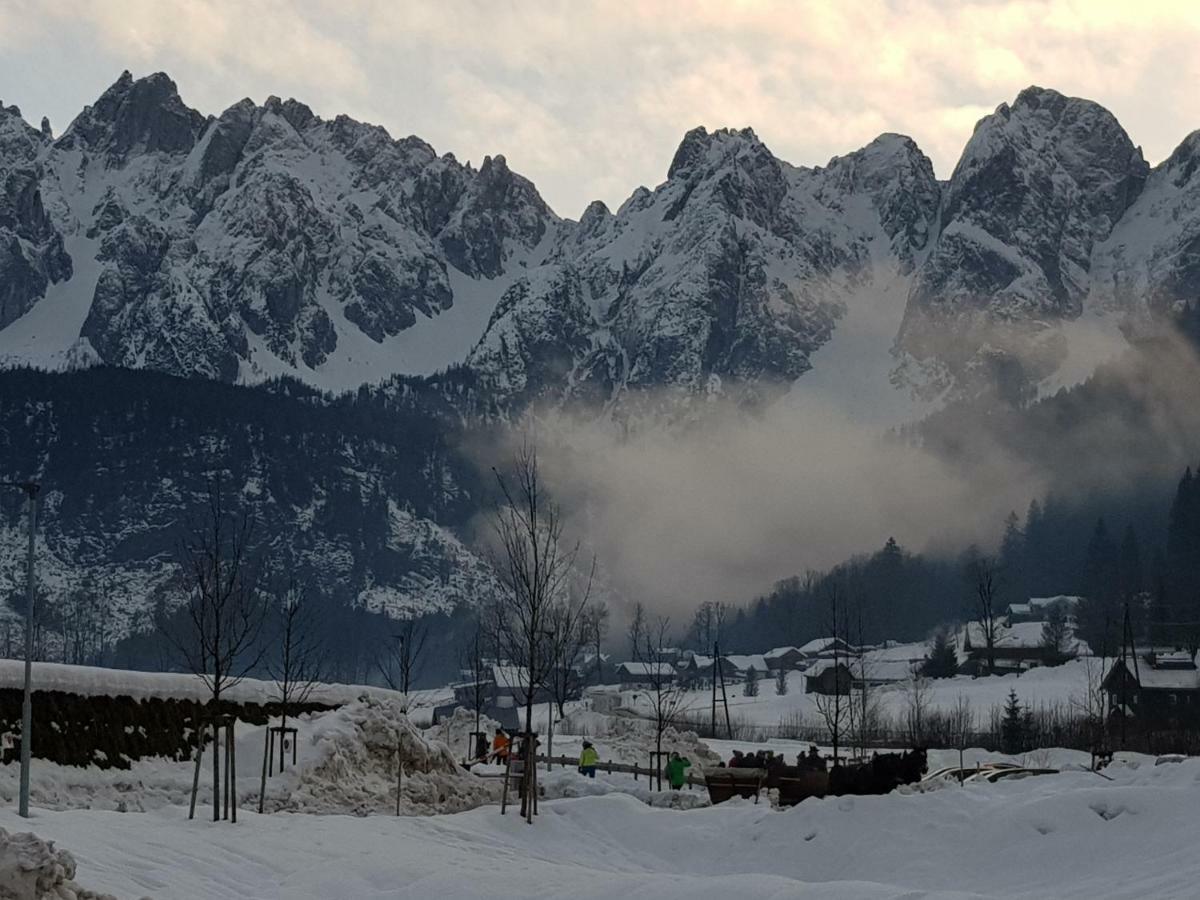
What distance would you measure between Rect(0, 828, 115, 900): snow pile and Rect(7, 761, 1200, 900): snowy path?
1776 mm

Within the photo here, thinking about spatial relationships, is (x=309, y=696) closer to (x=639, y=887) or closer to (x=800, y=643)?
(x=639, y=887)

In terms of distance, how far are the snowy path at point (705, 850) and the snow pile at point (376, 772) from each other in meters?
4.68

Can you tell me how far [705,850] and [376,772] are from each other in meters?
12.9

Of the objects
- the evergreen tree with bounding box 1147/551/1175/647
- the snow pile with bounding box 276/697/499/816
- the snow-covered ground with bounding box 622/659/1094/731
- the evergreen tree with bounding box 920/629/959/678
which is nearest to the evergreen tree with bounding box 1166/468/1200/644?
the evergreen tree with bounding box 1147/551/1175/647

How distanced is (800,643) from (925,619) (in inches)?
692

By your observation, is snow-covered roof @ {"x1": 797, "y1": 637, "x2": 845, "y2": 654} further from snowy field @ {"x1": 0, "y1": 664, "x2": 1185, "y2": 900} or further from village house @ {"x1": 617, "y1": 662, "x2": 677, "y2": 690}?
snowy field @ {"x1": 0, "y1": 664, "x2": 1185, "y2": 900}

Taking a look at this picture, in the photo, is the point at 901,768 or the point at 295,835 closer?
the point at 295,835

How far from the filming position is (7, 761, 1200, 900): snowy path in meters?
18.4

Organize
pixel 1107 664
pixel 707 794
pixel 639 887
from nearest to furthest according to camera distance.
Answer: pixel 639 887, pixel 707 794, pixel 1107 664

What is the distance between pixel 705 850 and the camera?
2555cm

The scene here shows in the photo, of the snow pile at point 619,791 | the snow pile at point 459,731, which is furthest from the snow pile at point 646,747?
the snow pile at point 619,791

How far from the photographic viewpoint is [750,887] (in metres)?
17.0

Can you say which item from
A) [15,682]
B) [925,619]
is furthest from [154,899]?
[925,619]

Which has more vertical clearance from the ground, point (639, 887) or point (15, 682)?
point (15, 682)
